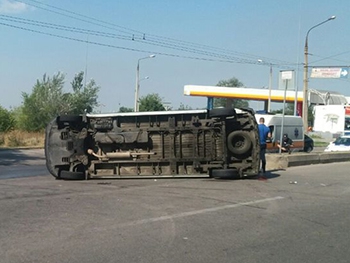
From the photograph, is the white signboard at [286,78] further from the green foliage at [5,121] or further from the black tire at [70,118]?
the green foliage at [5,121]

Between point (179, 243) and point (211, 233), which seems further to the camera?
point (211, 233)

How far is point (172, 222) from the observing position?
7359mm

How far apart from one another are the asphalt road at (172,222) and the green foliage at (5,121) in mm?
31996

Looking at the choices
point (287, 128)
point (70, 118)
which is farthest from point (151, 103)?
point (70, 118)

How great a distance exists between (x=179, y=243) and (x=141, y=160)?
264 inches

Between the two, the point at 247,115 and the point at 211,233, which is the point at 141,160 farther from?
the point at 211,233

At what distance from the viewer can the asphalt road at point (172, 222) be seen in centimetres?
568

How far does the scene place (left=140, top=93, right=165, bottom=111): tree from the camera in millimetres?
62000

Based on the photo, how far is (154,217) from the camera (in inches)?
304

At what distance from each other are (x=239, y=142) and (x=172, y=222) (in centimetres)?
574

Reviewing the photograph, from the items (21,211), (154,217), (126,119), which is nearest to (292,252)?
(154,217)

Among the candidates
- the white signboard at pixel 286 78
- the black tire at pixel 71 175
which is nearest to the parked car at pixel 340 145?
the white signboard at pixel 286 78

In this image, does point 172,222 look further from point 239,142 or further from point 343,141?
point 343,141

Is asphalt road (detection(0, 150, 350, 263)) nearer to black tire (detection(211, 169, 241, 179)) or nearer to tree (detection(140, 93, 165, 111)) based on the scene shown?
black tire (detection(211, 169, 241, 179))
